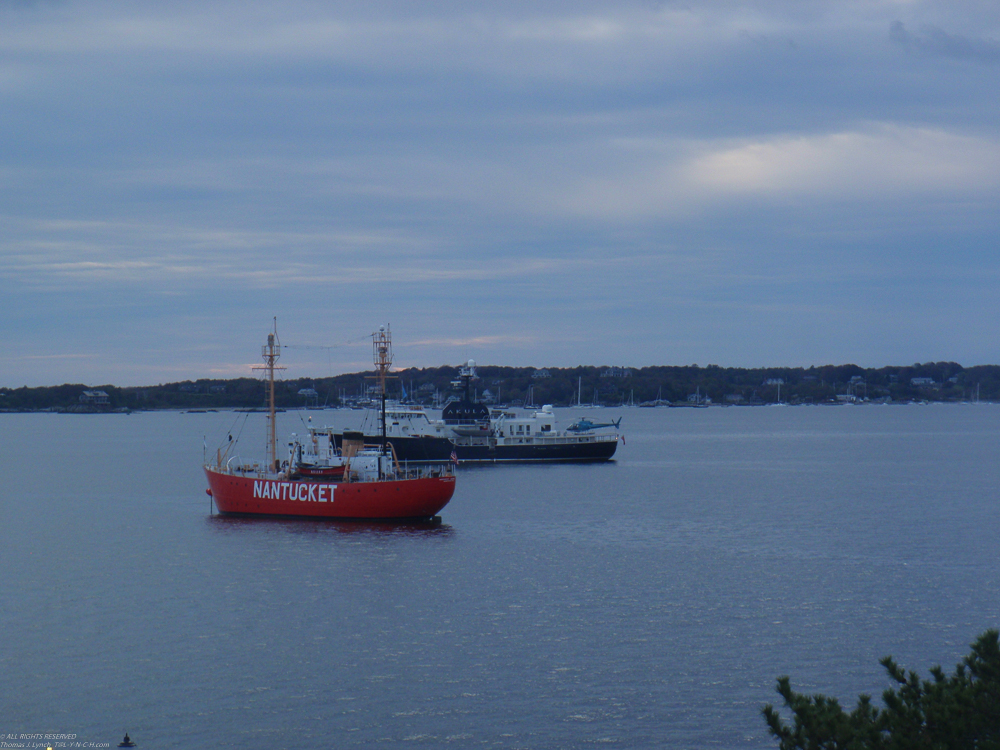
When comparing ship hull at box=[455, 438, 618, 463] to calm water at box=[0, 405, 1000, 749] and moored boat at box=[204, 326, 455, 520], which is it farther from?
moored boat at box=[204, 326, 455, 520]

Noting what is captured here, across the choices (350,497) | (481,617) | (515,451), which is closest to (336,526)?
(350,497)

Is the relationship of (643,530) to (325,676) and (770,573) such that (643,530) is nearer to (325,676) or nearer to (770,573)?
(770,573)

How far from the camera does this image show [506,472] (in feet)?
277

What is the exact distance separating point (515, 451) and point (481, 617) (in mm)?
62581

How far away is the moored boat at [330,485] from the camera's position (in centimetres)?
4903

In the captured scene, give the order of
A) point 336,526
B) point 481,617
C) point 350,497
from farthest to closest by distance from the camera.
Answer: point 336,526 → point 350,497 → point 481,617

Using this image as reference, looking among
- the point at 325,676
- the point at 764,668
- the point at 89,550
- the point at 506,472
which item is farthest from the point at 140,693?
the point at 506,472

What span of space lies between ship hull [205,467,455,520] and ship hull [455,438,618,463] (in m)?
39.6

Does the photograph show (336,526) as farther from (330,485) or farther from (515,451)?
(515,451)

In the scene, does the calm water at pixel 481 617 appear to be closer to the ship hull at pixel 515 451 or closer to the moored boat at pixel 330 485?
the moored boat at pixel 330 485

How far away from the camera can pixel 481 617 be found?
29.9m

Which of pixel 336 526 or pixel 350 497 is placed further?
Answer: pixel 336 526

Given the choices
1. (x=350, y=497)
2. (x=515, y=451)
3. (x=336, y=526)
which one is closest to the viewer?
(x=350, y=497)

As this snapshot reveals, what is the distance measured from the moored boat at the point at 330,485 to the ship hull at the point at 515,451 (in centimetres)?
3537
